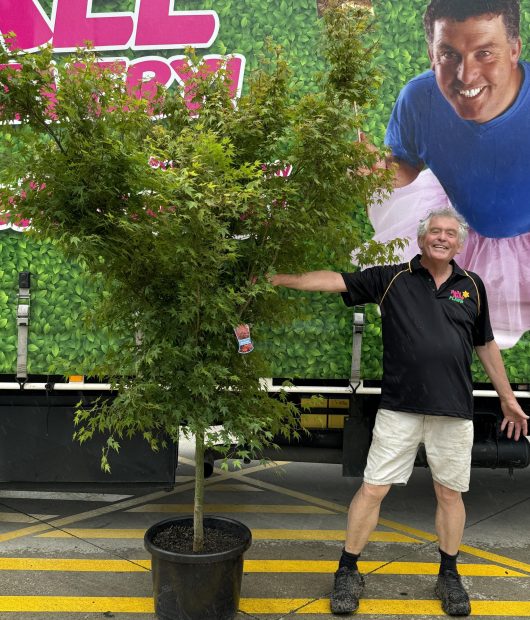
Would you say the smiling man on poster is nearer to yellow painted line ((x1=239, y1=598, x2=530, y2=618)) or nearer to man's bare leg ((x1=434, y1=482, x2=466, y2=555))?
man's bare leg ((x1=434, y1=482, x2=466, y2=555))

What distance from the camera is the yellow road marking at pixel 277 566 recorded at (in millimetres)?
3902

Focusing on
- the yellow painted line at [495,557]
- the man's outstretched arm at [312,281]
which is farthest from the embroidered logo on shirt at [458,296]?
the yellow painted line at [495,557]

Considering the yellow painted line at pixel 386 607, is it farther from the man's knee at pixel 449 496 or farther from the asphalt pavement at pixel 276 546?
the man's knee at pixel 449 496

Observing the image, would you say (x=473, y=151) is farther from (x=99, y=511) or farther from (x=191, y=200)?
(x=99, y=511)

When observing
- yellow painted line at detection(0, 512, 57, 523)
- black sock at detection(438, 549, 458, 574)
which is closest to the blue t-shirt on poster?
black sock at detection(438, 549, 458, 574)

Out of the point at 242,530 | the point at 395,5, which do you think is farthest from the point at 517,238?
the point at 242,530

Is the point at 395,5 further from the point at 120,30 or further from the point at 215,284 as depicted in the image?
the point at 215,284

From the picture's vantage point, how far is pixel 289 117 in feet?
9.71

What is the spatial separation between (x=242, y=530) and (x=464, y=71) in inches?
110

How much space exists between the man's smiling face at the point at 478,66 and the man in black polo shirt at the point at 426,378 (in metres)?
0.79

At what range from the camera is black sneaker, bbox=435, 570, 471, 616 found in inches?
134

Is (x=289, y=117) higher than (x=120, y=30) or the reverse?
the reverse

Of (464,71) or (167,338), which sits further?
(464,71)

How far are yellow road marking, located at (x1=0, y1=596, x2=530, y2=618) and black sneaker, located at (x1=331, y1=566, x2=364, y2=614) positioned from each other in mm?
79
